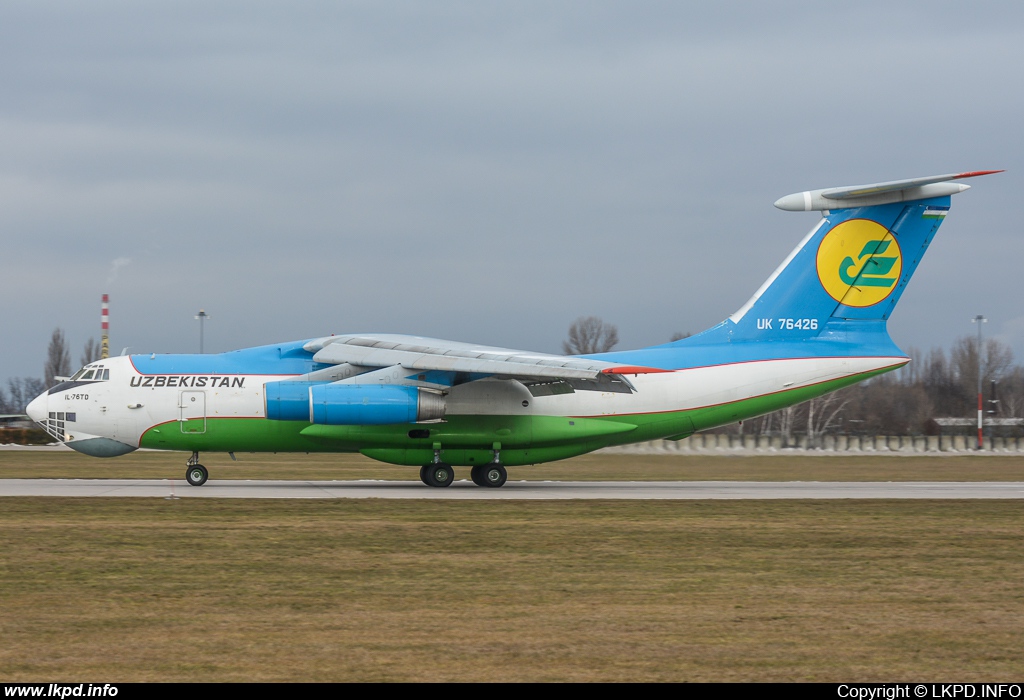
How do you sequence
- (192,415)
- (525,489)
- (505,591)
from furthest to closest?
(525,489) < (192,415) < (505,591)

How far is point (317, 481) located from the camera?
73.9ft

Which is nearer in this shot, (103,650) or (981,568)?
(103,650)

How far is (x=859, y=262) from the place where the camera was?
2141 centimetres

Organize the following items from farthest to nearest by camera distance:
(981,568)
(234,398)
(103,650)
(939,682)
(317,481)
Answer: (317,481)
(234,398)
(981,568)
(103,650)
(939,682)

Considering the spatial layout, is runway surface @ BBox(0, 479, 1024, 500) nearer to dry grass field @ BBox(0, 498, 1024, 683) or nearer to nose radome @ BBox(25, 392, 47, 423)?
nose radome @ BBox(25, 392, 47, 423)

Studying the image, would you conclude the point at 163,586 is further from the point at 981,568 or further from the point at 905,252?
the point at 905,252

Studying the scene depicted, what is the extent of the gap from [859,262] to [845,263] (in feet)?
0.93

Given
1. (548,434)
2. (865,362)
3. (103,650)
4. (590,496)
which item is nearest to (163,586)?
(103,650)

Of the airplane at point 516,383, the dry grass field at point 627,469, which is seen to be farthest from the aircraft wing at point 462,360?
the dry grass field at point 627,469

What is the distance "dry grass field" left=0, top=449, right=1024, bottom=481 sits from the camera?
975 inches

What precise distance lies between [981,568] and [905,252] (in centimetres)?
1191

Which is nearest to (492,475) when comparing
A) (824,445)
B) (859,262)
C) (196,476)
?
(196,476)

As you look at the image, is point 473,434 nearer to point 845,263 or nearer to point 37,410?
point 845,263

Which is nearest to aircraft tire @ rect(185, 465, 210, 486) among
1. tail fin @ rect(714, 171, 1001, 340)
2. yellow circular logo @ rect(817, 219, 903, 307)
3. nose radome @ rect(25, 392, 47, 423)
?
nose radome @ rect(25, 392, 47, 423)
